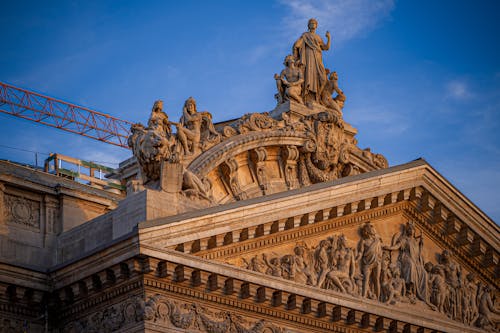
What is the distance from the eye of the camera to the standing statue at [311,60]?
4800 centimetres

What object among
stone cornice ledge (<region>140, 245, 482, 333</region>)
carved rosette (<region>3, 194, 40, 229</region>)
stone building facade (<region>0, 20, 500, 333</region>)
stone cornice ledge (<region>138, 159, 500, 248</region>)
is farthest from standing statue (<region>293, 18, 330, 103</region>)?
carved rosette (<region>3, 194, 40, 229</region>)

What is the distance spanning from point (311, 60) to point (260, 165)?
477 centimetres

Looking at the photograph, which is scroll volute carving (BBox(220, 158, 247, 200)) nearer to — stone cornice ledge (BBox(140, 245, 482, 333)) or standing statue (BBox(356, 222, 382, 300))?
standing statue (BBox(356, 222, 382, 300))

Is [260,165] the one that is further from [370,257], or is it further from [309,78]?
[370,257]

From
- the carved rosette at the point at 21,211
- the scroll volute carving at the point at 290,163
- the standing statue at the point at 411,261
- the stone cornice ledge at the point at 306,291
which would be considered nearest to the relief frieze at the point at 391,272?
the standing statue at the point at 411,261

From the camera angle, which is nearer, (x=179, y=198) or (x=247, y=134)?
(x=179, y=198)

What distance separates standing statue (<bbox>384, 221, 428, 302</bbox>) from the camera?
4116 centimetres

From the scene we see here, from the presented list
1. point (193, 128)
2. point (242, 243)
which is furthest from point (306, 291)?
point (193, 128)

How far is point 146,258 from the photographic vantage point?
33969 mm

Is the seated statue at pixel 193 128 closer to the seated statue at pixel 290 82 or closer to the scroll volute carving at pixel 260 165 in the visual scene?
the scroll volute carving at pixel 260 165

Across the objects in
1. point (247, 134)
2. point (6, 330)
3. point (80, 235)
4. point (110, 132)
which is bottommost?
point (6, 330)

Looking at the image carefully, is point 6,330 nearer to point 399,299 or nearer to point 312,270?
point 312,270

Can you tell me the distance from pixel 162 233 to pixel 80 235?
415cm

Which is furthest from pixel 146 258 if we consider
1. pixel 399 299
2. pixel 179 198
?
pixel 399 299
